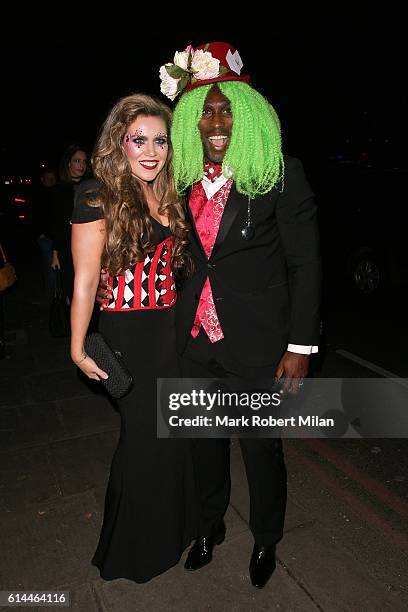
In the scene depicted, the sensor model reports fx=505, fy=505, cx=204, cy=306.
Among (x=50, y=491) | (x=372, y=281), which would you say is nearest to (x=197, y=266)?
(x=50, y=491)

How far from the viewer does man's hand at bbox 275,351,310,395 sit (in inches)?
90.0

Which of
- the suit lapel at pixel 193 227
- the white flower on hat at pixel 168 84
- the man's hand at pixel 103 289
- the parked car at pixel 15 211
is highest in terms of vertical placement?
the white flower on hat at pixel 168 84

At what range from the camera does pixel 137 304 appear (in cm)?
217

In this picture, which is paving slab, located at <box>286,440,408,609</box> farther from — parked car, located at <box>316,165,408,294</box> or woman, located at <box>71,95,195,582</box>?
parked car, located at <box>316,165,408,294</box>

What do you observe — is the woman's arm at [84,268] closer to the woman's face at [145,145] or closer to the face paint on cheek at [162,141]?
the woman's face at [145,145]

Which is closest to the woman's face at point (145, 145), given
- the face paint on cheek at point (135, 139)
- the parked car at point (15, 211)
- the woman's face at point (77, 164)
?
the face paint on cheek at point (135, 139)

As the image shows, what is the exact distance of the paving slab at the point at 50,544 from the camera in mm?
2494

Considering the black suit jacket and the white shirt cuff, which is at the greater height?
the black suit jacket

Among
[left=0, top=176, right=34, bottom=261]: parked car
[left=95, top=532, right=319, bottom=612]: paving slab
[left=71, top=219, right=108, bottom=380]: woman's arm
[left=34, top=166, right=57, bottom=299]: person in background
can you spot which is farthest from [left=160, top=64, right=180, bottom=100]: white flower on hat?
[left=0, top=176, right=34, bottom=261]: parked car

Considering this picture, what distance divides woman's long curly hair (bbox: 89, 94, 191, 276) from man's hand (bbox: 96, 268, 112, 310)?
7 cm

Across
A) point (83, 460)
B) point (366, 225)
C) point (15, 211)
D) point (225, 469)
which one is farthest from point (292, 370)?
point (15, 211)

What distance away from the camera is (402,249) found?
7535mm

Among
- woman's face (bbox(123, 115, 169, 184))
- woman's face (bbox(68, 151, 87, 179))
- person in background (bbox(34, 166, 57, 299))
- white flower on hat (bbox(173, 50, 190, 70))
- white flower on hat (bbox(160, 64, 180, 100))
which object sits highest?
white flower on hat (bbox(173, 50, 190, 70))

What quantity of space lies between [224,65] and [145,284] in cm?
106
